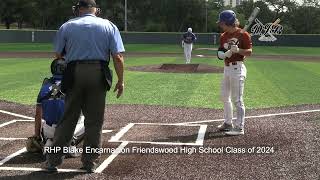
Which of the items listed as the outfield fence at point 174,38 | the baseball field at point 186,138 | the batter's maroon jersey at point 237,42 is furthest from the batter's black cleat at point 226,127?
the outfield fence at point 174,38

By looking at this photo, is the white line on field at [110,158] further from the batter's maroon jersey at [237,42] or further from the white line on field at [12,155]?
the batter's maroon jersey at [237,42]

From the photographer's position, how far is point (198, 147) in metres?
6.82

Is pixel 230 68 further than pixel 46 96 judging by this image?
Yes

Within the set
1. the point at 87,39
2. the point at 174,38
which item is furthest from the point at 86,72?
the point at 174,38

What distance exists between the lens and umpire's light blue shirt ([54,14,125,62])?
214 inches

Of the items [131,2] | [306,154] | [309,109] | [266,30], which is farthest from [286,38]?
[306,154]

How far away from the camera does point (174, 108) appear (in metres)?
10.6

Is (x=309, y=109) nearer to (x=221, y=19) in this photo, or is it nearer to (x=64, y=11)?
(x=221, y=19)

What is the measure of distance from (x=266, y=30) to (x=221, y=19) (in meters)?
45.4

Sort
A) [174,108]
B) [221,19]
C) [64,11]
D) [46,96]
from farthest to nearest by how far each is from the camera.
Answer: [64,11] < [174,108] < [221,19] < [46,96]

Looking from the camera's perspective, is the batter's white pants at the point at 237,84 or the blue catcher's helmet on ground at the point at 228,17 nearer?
the blue catcher's helmet on ground at the point at 228,17

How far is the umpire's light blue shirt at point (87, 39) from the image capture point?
5.43 metres

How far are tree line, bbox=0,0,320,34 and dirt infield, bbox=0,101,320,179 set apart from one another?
68957 mm

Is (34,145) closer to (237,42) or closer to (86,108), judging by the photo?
(86,108)
